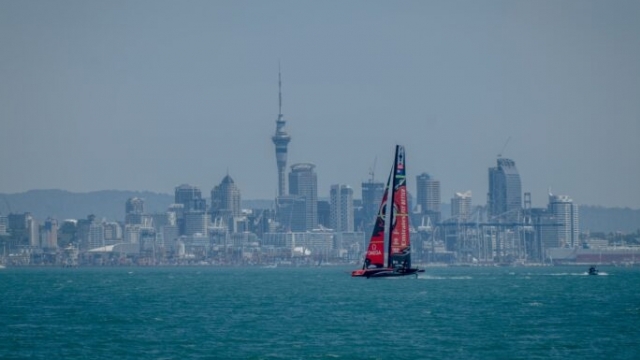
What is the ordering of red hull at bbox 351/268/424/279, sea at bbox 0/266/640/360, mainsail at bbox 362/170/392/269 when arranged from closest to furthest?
sea at bbox 0/266/640/360, red hull at bbox 351/268/424/279, mainsail at bbox 362/170/392/269

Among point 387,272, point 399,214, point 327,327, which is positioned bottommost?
point 327,327

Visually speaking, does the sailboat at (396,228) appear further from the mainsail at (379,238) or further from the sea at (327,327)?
the sea at (327,327)

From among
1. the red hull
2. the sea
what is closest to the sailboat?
the red hull

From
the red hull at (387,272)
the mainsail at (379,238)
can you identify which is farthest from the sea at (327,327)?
the mainsail at (379,238)

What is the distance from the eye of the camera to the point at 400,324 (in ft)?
299

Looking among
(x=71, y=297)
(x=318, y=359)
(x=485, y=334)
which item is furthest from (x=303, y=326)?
(x=71, y=297)

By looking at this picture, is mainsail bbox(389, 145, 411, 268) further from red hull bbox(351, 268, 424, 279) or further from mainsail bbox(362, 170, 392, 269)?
mainsail bbox(362, 170, 392, 269)

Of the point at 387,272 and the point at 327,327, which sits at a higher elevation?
the point at 387,272

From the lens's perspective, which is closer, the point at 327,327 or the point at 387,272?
the point at 327,327

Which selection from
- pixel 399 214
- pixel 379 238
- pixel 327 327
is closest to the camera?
pixel 327 327

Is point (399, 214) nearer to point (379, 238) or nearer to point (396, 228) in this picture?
point (396, 228)

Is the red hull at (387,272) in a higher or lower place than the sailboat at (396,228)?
lower

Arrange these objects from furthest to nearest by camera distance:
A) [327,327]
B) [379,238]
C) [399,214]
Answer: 1. [379,238]
2. [399,214]
3. [327,327]

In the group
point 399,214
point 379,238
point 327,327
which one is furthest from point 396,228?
Answer: point 327,327
